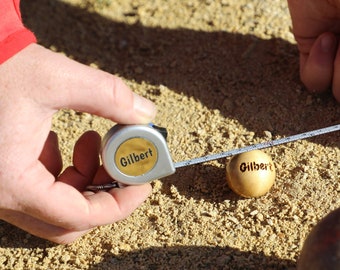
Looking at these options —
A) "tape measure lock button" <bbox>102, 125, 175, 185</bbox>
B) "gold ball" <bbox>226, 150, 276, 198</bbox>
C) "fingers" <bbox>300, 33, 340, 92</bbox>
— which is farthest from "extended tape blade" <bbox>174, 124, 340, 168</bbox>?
→ "fingers" <bbox>300, 33, 340, 92</bbox>

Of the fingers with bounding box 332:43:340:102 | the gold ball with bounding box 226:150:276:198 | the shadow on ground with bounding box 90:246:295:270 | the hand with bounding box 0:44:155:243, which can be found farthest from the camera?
the fingers with bounding box 332:43:340:102

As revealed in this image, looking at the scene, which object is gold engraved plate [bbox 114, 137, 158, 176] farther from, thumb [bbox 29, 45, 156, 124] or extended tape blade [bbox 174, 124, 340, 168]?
extended tape blade [bbox 174, 124, 340, 168]

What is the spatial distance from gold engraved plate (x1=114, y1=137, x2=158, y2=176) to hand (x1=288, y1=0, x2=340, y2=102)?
0.82 m

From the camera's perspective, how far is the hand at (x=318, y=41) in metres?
2.42

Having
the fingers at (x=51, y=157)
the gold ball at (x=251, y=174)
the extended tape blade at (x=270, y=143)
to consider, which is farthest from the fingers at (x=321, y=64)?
the fingers at (x=51, y=157)

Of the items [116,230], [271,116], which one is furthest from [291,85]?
[116,230]

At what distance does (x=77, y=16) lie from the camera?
2988 mm

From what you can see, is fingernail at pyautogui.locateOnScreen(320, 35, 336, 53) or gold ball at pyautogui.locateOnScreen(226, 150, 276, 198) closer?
gold ball at pyautogui.locateOnScreen(226, 150, 276, 198)

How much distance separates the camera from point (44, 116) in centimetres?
185

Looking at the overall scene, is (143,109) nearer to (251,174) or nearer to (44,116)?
(44,116)

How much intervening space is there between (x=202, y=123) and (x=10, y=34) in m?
0.81

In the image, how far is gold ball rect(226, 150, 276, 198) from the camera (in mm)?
2064

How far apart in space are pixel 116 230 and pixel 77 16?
1.22 metres

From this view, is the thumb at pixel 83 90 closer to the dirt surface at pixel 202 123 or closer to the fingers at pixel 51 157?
the fingers at pixel 51 157
